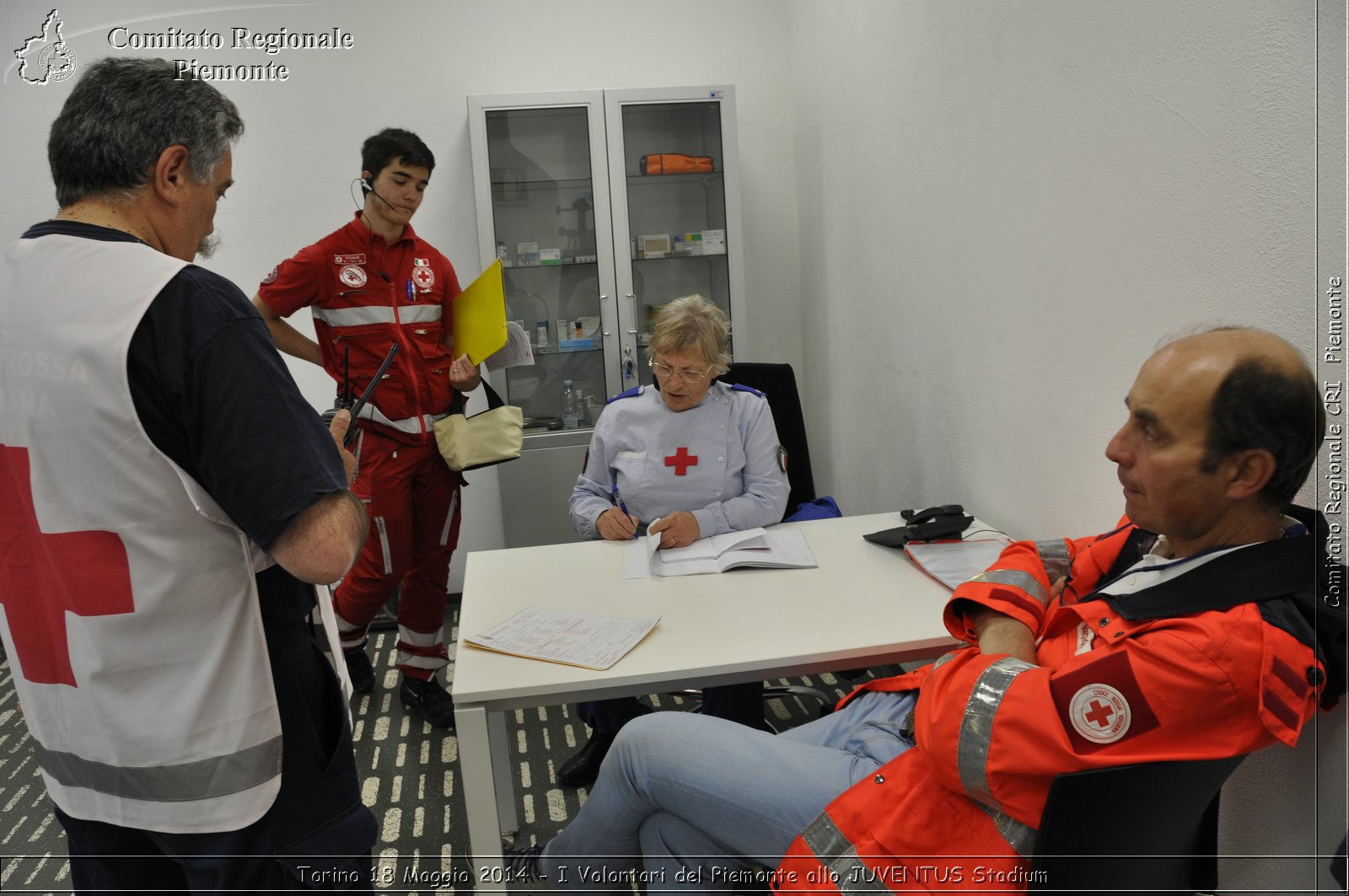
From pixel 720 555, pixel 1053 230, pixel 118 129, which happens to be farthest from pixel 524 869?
pixel 1053 230

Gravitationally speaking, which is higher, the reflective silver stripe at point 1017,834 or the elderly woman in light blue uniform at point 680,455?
the elderly woman in light blue uniform at point 680,455

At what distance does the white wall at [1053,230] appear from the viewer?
1291 millimetres

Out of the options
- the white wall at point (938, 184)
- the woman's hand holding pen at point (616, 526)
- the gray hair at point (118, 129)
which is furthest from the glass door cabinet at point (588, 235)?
the gray hair at point (118, 129)

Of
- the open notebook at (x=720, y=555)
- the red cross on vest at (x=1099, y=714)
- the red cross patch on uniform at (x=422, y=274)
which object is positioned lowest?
the open notebook at (x=720, y=555)

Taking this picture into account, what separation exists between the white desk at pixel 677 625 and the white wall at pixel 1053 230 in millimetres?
494

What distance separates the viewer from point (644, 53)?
12.9 ft

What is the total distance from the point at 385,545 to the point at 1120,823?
7.76 ft

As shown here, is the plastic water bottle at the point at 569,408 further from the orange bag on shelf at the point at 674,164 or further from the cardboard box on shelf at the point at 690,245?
the orange bag on shelf at the point at 674,164

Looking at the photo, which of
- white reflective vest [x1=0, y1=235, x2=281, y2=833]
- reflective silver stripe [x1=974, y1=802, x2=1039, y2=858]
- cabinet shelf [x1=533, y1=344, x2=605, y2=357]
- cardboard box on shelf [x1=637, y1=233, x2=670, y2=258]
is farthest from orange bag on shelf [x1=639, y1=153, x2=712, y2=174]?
reflective silver stripe [x1=974, y1=802, x2=1039, y2=858]

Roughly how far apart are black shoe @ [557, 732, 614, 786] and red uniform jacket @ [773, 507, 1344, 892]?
50.1 inches

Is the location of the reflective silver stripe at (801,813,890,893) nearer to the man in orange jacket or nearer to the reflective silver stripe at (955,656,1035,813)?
the man in orange jacket

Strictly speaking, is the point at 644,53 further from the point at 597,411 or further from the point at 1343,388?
the point at 1343,388

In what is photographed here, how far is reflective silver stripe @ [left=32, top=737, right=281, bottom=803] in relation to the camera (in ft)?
3.77

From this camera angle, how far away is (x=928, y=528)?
2.07m
